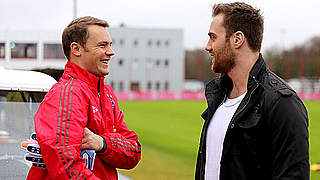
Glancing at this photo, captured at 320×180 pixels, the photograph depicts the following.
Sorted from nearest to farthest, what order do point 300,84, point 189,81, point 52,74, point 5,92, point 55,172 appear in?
point 55,172 < point 5,92 < point 52,74 < point 300,84 < point 189,81

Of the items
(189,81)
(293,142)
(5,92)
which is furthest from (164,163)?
(189,81)

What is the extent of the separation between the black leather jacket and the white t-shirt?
13cm

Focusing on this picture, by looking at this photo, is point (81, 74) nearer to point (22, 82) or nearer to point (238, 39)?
point (22, 82)

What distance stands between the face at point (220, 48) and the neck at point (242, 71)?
0.04 meters

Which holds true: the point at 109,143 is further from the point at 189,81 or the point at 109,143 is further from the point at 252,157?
the point at 189,81

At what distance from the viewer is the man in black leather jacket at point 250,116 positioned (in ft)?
7.82

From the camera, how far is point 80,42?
8.55ft

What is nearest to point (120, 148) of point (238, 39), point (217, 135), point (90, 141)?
point (90, 141)

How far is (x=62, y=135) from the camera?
2.31 metres

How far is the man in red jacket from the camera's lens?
2314mm

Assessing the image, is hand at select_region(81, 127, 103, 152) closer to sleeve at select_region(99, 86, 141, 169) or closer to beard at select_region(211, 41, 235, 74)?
sleeve at select_region(99, 86, 141, 169)

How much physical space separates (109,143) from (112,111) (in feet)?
0.78

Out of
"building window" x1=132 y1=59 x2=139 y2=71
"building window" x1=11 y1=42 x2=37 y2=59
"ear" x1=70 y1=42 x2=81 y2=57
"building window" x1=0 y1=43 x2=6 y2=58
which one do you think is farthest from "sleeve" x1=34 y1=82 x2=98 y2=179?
"building window" x1=132 y1=59 x2=139 y2=71

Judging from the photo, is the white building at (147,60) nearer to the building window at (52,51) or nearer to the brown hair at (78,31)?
the building window at (52,51)
